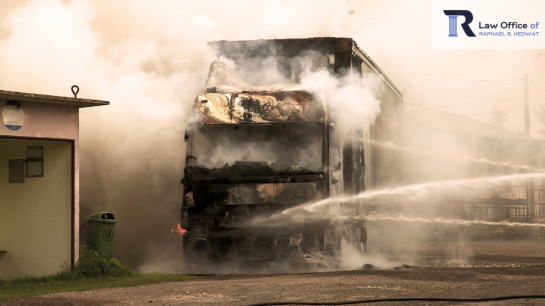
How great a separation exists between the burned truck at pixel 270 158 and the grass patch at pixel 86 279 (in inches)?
39.5

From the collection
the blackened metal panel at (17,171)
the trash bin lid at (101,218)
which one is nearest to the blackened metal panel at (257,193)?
the trash bin lid at (101,218)

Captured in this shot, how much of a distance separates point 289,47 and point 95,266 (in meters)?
5.19

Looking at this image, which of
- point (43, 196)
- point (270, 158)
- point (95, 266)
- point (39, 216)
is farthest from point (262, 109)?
point (39, 216)

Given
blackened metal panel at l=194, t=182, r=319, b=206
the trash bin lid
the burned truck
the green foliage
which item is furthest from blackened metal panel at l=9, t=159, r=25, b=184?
blackened metal panel at l=194, t=182, r=319, b=206

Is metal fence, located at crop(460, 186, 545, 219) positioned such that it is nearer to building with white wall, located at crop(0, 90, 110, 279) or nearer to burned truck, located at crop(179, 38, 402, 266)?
burned truck, located at crop(179, 38, 402, 266)


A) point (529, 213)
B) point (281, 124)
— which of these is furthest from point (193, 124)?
point (529, 213)

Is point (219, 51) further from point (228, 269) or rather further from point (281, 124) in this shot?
point (228, 269)

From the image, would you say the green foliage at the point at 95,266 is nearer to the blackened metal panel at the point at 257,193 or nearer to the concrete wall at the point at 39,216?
the concrete wall at the point at 39,216

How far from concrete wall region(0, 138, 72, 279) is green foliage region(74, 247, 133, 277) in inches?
10.6

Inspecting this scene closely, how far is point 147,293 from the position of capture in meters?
7.64

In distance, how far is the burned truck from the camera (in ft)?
31.1

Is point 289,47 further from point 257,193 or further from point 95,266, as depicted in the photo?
point 95,266

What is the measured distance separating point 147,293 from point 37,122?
10.7 ft

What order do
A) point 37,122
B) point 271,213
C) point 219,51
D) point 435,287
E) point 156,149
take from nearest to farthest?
point 435,287
point 37,122
point 271,213
point 219,51
point 156,149
